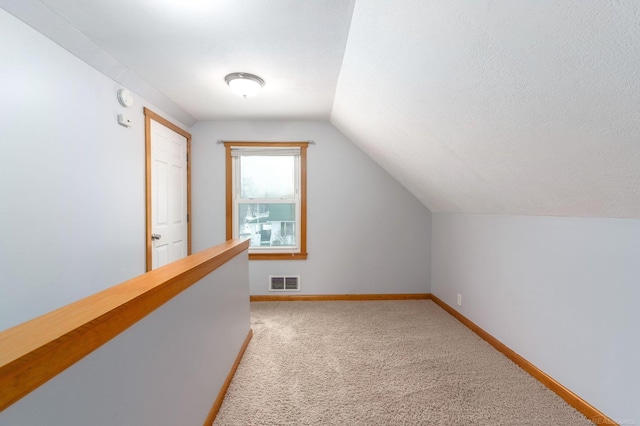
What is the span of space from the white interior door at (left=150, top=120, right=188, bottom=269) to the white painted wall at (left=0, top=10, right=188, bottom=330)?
39 cm

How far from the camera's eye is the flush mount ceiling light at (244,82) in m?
2.25

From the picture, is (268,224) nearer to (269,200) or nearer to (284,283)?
(269,200)

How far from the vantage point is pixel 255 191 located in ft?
11.7

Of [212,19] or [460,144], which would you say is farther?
[460,144]

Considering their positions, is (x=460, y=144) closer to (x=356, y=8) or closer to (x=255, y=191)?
(x=356, y=8)

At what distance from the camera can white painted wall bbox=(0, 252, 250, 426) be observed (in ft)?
1.87

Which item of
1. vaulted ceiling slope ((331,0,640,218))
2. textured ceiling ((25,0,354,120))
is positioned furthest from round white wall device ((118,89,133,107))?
vaulted ceiling slope ((331,0,640,218))

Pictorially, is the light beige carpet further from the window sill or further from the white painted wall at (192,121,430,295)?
the window sill

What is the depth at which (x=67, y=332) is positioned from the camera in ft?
1.92

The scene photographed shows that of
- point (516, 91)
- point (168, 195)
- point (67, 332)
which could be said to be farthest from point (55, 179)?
point (516, 91)

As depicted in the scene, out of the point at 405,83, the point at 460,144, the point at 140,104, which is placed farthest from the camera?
the point at 140,104

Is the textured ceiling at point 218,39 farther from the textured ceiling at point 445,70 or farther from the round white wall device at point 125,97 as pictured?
the round white wall device at point 125,97

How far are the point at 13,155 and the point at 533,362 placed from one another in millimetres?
3362

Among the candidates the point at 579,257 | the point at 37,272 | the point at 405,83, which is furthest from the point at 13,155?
the point at 579,257
